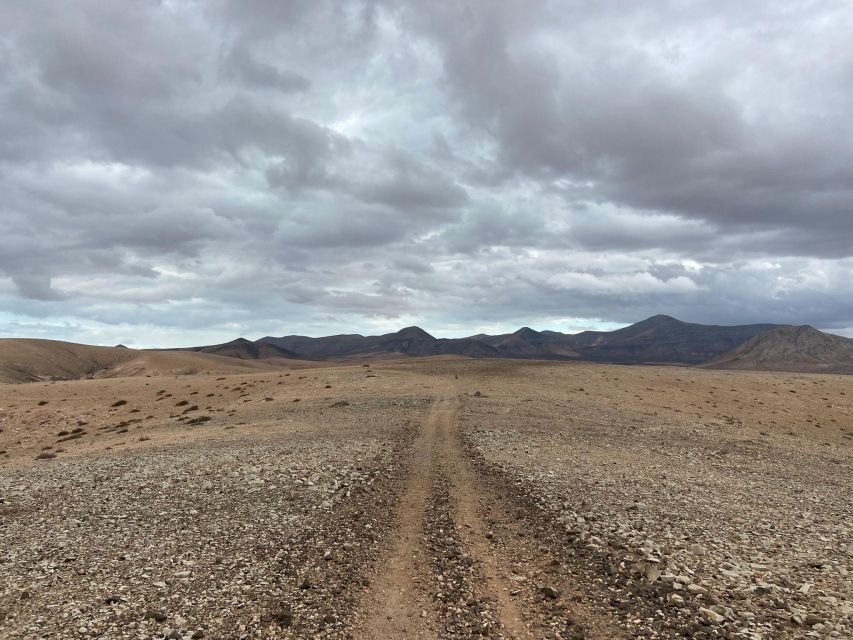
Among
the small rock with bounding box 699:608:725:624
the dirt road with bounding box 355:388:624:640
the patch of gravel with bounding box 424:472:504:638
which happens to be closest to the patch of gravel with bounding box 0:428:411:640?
the dirt road with bounding box 355:388:624:640

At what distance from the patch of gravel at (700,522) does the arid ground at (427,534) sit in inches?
2.9

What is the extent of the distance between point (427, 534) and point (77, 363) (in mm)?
180592

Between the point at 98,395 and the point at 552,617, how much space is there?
6031cm

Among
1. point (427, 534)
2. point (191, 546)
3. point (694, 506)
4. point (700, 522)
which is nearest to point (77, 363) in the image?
point (191, 546)

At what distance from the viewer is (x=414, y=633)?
8.34m

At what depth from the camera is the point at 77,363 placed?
157m

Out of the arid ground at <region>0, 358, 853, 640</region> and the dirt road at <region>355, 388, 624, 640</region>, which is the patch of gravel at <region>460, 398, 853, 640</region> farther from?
→ the dirt road at <region>355, 388, 624, 640</region>

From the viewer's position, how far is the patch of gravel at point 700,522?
8.91 m

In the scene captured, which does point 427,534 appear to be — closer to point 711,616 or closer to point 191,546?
point 191,546

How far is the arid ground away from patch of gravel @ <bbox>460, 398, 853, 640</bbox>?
0.07 meters

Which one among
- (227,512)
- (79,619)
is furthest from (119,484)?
(79,619)

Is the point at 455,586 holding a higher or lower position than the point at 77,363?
lower

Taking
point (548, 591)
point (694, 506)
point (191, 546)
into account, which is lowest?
point (694, 506)

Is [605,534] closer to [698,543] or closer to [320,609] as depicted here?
[698,543]
